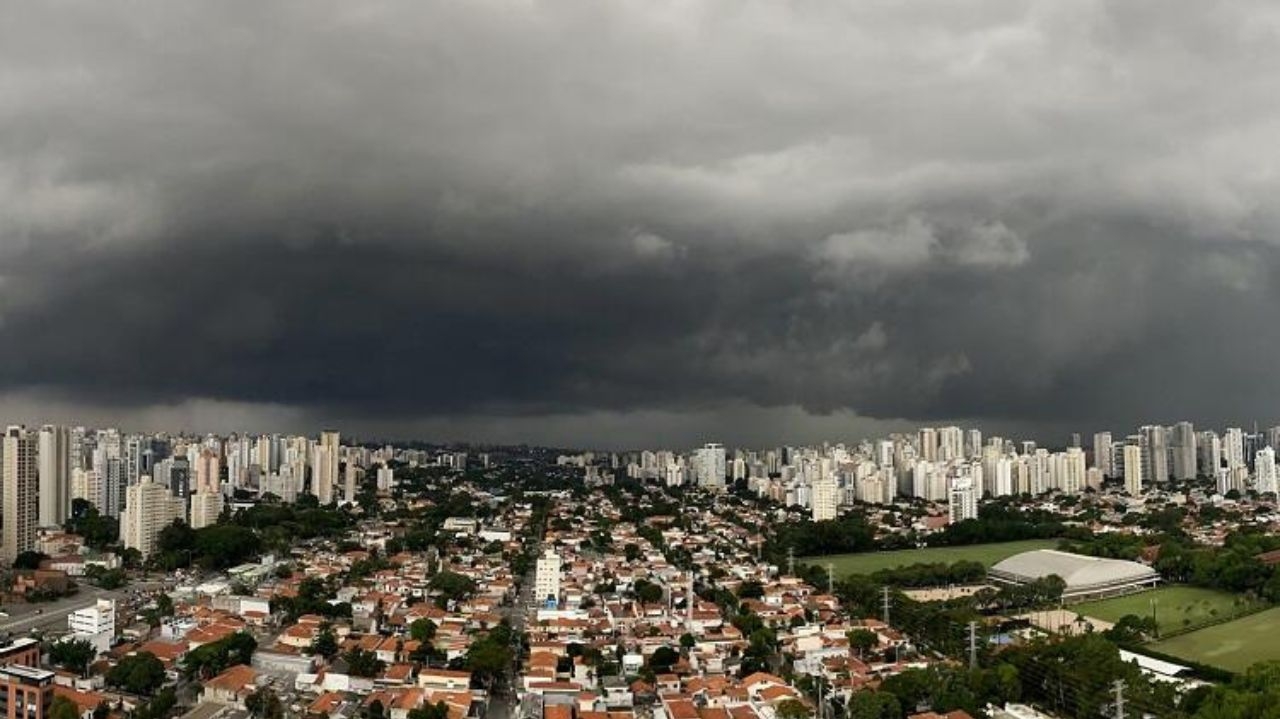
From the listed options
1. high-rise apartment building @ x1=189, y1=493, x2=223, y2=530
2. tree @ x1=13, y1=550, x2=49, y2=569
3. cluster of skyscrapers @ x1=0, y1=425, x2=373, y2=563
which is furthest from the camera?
high-rise apartment building @ x1=189, y1=493, x2=223, y2=530

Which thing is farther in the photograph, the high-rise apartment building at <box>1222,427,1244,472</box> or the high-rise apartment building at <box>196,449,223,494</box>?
the high-rise apartment building at <box>1222,427,1244,472</box>

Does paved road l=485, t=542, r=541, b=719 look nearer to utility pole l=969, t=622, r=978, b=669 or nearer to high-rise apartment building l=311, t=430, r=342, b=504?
utility pole l=969, t=622, r=978, b=669

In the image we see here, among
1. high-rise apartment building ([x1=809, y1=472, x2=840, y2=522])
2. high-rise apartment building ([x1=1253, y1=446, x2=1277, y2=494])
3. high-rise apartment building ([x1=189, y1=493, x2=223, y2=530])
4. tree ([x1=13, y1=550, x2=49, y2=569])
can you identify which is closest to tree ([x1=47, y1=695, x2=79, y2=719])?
tree ([x1=13, y1=550, x2=49, y2=569])

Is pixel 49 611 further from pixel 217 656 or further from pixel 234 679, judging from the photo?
pixel 234 679

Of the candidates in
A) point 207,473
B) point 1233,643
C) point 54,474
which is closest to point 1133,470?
point 1233,643

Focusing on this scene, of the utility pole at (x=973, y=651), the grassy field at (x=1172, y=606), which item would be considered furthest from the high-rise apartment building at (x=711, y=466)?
the utility pole at (x=973, y=651)

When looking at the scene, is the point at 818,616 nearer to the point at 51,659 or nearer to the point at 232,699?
the point at 232,699
